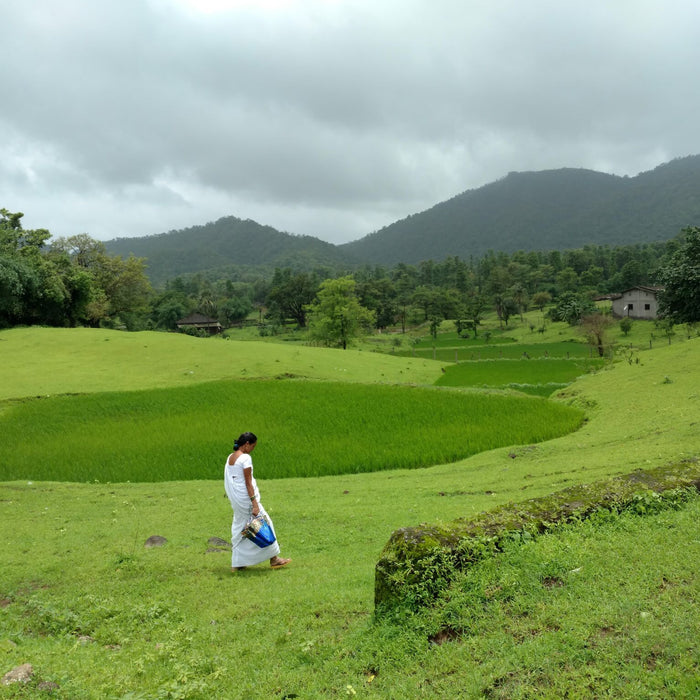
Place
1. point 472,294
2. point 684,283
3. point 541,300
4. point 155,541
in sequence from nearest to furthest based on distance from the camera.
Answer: point 155,541
point 684,283
point 541,300
point 472,294

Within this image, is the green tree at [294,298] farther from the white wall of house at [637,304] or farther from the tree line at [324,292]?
the white wall of house at [637,304]

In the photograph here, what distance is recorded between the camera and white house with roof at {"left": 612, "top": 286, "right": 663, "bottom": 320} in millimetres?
69875

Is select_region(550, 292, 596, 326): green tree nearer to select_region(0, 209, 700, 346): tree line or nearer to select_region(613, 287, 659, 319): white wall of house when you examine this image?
select_region(0, 209, 700, 346): tree line

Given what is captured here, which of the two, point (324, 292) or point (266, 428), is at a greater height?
point (324, 292)

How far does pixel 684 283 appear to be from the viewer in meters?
34.2

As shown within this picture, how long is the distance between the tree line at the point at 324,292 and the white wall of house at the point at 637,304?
19.5ft

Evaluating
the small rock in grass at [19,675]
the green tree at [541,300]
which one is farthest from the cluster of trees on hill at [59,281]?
the green tree at [541,300]

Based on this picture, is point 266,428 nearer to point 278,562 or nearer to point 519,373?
point 278,562

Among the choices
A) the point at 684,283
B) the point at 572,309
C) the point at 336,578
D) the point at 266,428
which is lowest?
the point at 266,428

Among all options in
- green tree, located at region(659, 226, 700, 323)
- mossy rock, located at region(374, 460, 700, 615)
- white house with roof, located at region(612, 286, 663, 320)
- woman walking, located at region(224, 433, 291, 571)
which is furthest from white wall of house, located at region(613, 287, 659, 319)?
woman walking, located at region(224, 433, 291, 571)

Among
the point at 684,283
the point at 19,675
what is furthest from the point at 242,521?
the point at 684,283

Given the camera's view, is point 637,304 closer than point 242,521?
No

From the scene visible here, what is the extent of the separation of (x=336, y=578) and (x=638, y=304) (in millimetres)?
79139

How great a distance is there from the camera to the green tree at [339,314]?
5294 centimetres
